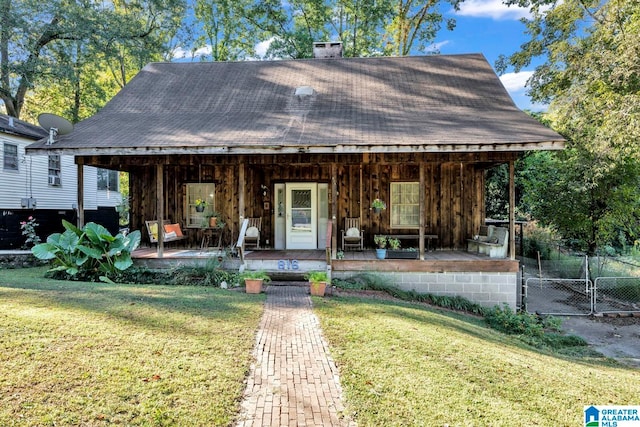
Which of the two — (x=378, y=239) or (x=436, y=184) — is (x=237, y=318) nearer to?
(x=378, y=239)

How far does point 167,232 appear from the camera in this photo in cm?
1069

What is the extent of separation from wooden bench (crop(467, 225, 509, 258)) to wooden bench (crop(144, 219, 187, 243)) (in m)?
7.96

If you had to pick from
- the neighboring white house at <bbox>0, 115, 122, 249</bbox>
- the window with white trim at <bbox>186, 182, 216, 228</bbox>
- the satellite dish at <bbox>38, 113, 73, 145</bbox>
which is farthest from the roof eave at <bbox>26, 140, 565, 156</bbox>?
the neighboring white house at <bbox>0, 115, 122, 249</bbox>

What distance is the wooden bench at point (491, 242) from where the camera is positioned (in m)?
9.16

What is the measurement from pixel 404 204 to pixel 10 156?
14102 mm

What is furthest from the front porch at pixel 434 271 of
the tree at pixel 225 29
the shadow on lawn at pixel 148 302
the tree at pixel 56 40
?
the tree at pixel 225 29

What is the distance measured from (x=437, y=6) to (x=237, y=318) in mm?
23121

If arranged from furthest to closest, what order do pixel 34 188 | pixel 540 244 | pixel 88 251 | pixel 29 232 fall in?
pixel 540 244
pixel 34 188
pixel 29 232
pixel 88 251

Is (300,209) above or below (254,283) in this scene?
above

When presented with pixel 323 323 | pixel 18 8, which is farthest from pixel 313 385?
pixel 18 8

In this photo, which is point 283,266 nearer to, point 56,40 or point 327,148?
point 327,148

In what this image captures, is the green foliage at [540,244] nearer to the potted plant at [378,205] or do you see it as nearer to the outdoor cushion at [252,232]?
the potted plant at [378,205]

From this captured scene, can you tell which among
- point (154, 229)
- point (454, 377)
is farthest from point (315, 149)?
point (454, 377)

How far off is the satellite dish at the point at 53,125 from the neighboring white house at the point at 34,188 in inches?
182
